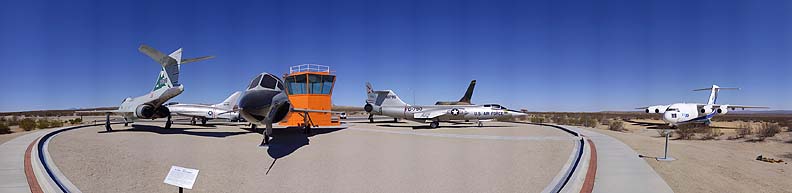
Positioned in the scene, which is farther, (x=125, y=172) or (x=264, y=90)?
(x=264, y=90)

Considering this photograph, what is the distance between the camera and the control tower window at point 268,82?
31.8ft

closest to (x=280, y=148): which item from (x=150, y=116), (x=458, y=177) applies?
(x=458, y=177)

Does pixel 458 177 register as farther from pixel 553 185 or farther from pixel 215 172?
pixel 215 172

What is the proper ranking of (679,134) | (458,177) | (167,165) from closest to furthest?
(458,177)
(167,165)
(679,134)

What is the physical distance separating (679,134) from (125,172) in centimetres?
2403

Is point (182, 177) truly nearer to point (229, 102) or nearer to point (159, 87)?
point (159, 87)

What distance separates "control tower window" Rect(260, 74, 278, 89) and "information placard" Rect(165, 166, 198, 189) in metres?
5.62

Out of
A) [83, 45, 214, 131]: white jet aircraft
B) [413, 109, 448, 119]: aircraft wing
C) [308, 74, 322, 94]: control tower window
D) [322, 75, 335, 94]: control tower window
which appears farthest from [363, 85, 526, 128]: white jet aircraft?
[83, 45, 214, 131]: white jet aircraft

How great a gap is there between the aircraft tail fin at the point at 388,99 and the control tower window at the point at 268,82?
17.1m

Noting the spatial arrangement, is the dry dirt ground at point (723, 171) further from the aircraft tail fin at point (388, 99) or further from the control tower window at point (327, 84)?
the aircraft tail fin at point (388, 99)

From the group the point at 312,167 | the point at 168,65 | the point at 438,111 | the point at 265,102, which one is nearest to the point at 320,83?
the point at 168,65

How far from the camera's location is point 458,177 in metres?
7.29

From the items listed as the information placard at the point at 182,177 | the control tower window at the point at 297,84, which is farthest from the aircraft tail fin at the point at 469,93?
the information placard at the point at 182,177

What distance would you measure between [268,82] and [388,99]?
17757mm
